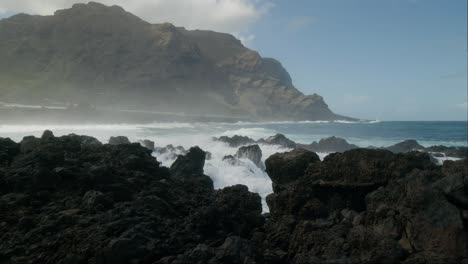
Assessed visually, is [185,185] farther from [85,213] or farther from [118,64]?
[118,64]

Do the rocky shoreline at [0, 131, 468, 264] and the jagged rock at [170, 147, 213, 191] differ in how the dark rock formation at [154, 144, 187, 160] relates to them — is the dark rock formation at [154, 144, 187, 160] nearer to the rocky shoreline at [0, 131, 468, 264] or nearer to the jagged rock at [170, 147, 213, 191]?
the jagged rock at [170, 147, 213, 191]

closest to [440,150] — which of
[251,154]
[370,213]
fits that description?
[251,154]

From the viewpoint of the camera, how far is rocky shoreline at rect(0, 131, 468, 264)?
15.9ft

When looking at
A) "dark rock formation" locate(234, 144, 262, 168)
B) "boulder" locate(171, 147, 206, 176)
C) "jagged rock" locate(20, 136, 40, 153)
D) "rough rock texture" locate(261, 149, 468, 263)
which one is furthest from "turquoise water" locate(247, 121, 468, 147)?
"rough rock texture" locate(261, 149, 468, 263)

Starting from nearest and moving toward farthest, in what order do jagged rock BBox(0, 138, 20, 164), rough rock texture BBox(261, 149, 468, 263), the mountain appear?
rough rock texture BBox(261, 149, 468, 263) → jagged rock BBox(0, 138, 20, 164) → the mountain

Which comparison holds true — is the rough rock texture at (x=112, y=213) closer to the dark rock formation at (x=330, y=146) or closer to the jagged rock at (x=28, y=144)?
the jagged rock at (x=28, y=144)

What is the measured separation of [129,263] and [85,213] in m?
1.72

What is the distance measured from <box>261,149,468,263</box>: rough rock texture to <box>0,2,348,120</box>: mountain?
89592 millimetres

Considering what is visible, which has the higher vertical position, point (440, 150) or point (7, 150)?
point (7, 150)

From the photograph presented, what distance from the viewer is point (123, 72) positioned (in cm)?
11906

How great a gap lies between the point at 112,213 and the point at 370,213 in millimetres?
3415

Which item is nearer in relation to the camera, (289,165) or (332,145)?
(289,165)

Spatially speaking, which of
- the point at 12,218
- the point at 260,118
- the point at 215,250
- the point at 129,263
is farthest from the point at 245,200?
the point at 260,118

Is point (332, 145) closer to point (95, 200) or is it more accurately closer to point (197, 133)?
point (197, 133)
